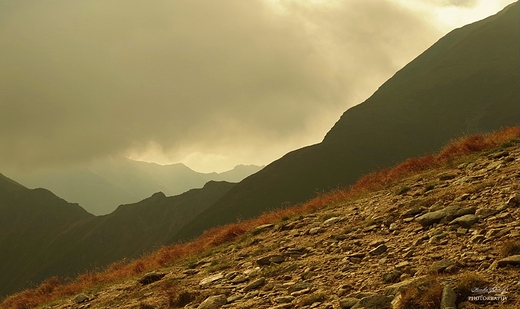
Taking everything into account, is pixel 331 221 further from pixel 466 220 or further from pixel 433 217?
pixel 466 220

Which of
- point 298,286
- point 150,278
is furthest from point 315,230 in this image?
point 150,278

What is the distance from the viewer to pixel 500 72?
183 metres

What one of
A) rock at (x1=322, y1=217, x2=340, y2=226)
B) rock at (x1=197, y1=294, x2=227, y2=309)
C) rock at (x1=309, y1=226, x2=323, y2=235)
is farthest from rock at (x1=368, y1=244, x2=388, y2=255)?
rock at (x1=322, y1=217, x2=340, y2=226)

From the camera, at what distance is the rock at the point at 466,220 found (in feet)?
27.7

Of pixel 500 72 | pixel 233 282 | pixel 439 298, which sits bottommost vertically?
pixel 439 298

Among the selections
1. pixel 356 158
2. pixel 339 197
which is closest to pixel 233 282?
pixel 339 197

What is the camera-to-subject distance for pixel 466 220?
8523mm

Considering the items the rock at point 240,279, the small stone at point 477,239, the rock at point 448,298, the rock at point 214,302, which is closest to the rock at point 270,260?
the rock at point 240,279

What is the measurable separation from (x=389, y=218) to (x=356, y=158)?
160m

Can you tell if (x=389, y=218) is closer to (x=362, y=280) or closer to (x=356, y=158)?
(x=362, y=280)

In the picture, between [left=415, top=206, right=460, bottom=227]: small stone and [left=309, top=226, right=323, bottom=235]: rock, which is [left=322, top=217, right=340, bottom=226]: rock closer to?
[left=309, top=226, right=323, bottom=235]: rock

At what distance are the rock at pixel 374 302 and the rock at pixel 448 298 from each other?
890 millimetres

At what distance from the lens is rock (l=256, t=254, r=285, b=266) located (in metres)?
10.8

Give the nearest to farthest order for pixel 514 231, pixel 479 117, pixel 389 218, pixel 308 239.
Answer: pixel 514 231, pixel 389 218, pixel 308 239, pixel 479 117
